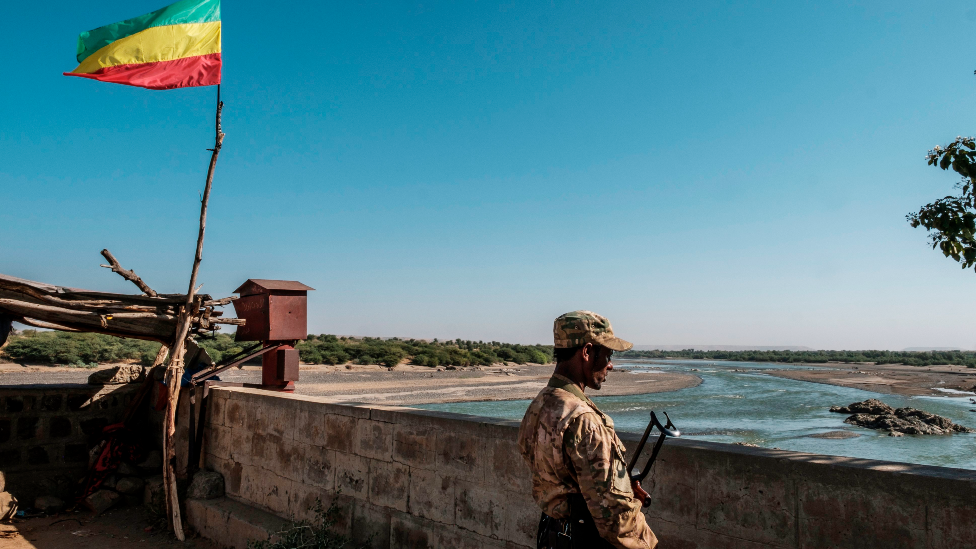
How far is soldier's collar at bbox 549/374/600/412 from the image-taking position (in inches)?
96.1

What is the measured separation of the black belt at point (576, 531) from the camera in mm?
2357

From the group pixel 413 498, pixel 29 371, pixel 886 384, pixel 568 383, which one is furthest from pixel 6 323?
pixel 886 384

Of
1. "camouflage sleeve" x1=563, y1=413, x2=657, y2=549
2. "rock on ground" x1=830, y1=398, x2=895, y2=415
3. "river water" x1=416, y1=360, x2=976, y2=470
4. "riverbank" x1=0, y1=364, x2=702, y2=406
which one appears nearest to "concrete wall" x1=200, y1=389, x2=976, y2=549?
"camouflage sleeve" x1=563, y1=413, x2=657, y2=549

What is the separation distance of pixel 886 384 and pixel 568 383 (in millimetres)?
51503

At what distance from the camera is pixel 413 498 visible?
188 inches

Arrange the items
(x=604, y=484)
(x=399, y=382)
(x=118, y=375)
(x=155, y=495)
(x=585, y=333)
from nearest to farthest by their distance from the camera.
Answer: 1. (x=604, y=484)
2. (x=585, y=333)
3. (x=155, y=495)
4. (x=118, y=375)
5. (x=399, y=382)

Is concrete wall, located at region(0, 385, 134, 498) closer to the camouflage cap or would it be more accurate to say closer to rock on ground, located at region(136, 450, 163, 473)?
rock on ground, located at region(136, 450, 163, 473)

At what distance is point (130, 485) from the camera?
7.64 m

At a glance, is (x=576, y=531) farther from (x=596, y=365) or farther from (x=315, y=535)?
(x=315, y=535)

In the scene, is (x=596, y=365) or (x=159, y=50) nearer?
(x=596, y=365)

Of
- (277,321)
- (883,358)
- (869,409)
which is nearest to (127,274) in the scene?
(277,321)

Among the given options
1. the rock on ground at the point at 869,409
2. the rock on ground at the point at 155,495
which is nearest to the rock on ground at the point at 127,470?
the rock on ground at the point at 155,495

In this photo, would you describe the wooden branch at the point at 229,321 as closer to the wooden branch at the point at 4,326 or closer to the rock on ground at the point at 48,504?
the wooden branch at the point at 4,326

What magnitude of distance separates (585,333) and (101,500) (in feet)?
25.1
